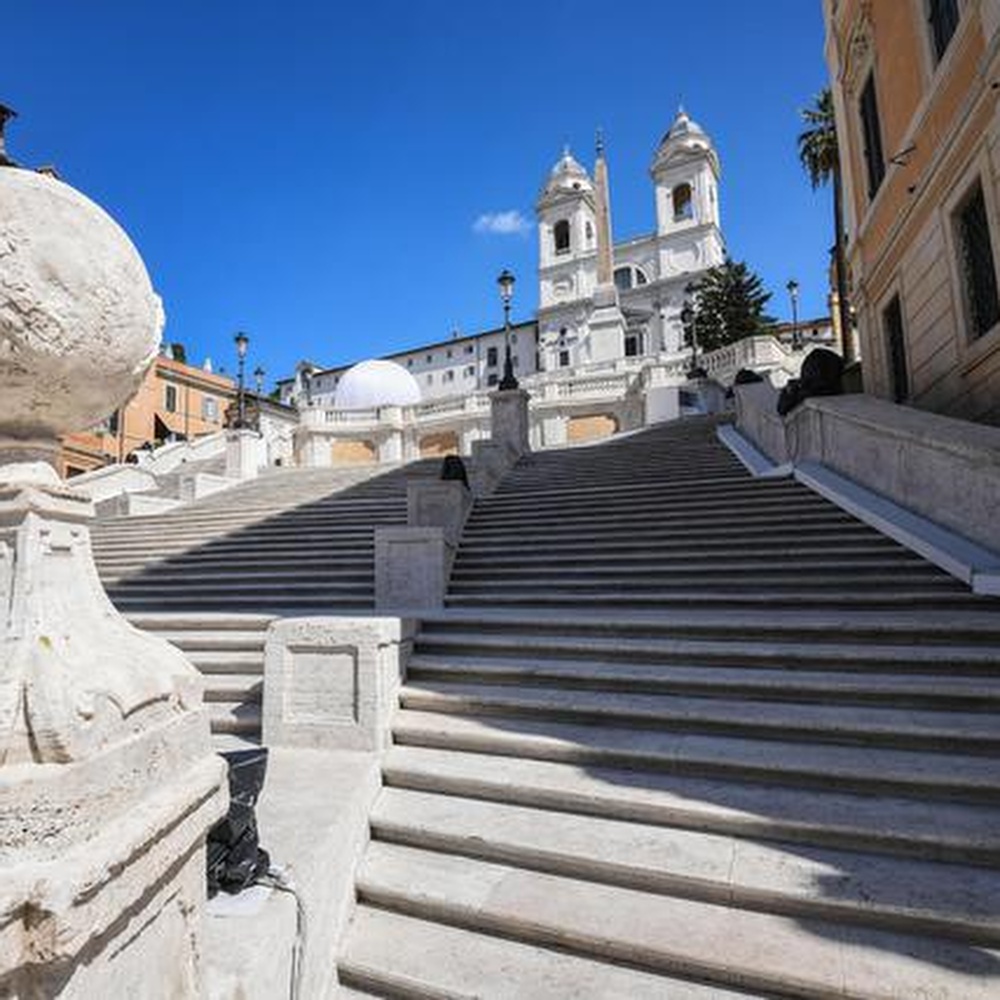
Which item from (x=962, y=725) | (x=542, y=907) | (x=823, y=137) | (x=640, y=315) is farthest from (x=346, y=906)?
(x=640, y=315)

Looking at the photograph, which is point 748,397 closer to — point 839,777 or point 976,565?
point 976,565

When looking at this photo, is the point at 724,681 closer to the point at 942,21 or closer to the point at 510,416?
the point at 942,21

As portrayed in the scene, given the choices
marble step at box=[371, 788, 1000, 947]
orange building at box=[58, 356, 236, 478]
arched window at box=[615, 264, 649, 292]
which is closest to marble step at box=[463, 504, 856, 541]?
marble step at box=[371, 788, 1000, 947]

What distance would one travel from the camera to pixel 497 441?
14531 millimetres

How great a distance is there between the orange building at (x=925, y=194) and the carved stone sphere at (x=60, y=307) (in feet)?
33.0

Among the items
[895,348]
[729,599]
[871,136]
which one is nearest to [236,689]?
[729,599]

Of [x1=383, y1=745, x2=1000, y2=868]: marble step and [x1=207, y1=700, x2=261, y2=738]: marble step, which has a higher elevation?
[x1=207, y1=700, x2=261, y2=738]: marble step

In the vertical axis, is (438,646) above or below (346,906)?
above

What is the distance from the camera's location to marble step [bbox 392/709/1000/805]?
3834mm

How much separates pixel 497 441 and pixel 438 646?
28.9 ft

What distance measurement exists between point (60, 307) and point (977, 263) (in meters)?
11.6

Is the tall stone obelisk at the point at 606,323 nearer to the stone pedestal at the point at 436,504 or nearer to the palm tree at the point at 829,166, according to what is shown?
the palm tree at the point at 829,166

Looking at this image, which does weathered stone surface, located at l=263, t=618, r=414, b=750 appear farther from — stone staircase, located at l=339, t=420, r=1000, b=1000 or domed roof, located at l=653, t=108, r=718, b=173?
domed roof, located at l=653, t=108, r=718, b=173

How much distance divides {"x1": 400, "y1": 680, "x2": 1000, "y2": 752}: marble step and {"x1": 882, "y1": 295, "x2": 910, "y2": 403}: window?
10228 mm
